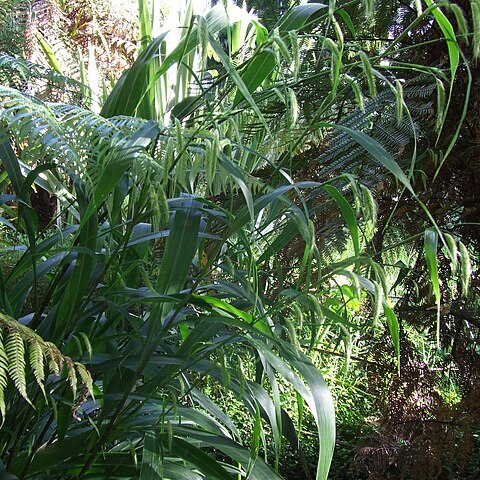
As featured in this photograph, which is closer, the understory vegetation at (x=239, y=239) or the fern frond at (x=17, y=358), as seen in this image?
the fern frond at (x=17, y=358)

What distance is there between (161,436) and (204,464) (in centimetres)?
6

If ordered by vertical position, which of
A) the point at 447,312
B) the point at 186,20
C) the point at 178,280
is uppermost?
the point at 186,20

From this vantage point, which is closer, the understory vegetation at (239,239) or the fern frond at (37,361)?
the fern frond at (37,361)

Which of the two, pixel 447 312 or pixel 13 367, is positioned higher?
pixel 13 367

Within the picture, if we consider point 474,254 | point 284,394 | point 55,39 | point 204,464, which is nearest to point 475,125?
point 474,254

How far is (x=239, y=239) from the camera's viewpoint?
3.02 ft

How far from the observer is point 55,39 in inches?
95.3

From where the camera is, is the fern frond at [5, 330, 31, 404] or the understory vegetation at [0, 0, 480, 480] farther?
the understory vegetation at [0, 0, 480, 480]

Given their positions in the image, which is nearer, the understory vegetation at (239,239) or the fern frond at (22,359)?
the fern frond at (22,359)

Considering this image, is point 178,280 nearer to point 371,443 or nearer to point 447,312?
point 447,312

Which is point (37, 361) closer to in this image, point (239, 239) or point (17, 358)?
point (17, 358)

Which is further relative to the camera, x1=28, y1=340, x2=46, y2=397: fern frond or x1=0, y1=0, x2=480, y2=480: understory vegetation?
x1=0, y1=0, x2=480, y2=480: understory vegetation

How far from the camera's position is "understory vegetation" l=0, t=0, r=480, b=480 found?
2.02 feet

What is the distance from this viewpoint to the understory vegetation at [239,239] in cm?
61
